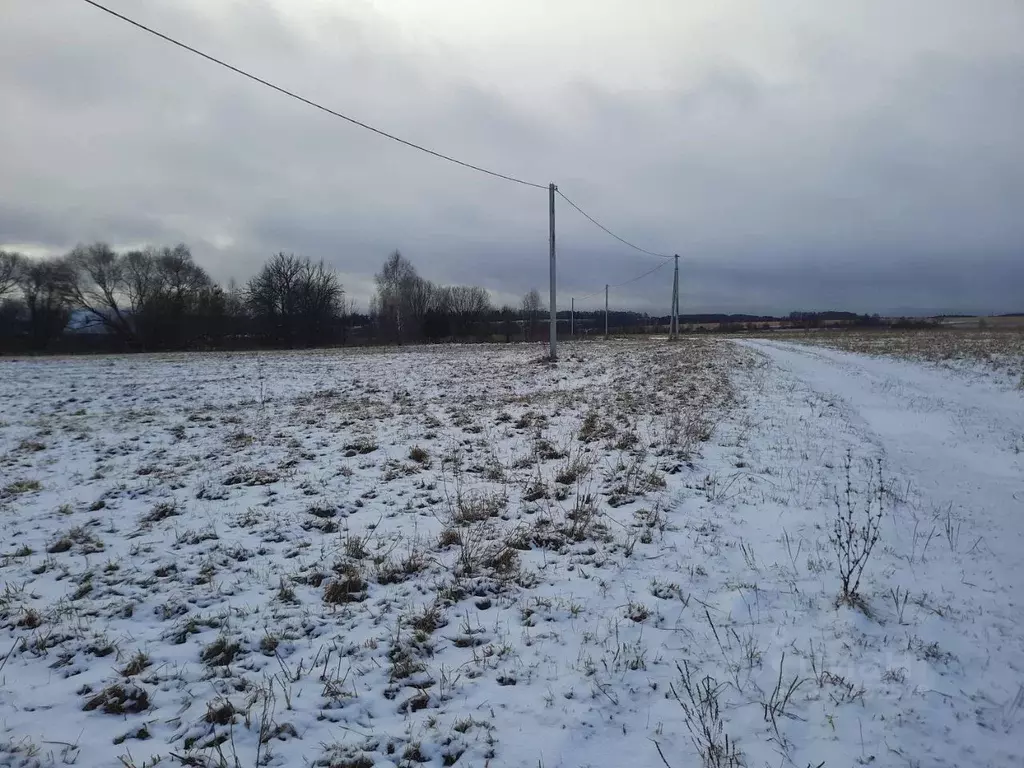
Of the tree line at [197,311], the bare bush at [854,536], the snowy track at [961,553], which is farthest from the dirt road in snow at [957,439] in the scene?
the tree line at [197,311]

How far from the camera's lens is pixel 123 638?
3.97m

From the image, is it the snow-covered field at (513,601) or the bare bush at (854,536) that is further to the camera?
the bare bush at (854,536)

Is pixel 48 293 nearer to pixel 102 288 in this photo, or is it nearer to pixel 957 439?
pixel 102 288

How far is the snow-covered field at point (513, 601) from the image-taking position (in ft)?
9.92

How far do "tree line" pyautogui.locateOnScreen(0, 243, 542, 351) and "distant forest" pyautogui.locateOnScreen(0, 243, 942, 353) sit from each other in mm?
116

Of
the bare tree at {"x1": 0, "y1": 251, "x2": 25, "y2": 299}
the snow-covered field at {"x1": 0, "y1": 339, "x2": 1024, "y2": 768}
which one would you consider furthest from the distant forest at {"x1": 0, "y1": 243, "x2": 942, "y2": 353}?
the snow-covered field at {"x1": 0, "y1": 339, "x2": 1024, "y2": 768}

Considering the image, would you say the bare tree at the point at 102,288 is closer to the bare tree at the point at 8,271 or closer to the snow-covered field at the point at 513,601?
the bare tree at the point at 8,271

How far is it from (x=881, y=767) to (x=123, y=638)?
5122 mm

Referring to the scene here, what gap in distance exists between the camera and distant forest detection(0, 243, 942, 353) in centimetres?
5791

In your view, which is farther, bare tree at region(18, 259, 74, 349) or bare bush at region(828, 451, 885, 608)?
bare tree at region(18, 259, 74, 349)

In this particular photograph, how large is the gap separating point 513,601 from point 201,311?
69851 millimetres

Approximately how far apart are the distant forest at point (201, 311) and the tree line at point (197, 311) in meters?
0.12

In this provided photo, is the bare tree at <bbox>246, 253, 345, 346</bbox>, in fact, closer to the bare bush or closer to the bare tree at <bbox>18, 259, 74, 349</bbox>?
the bare tree at <bbox>18, 259, 74, 349</bbox>

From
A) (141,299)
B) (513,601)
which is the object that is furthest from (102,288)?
(513,601)
